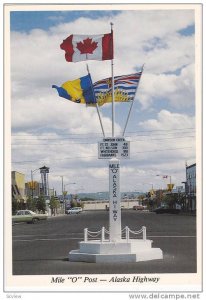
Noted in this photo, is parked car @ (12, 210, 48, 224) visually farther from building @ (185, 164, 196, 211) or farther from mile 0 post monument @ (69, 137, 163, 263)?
mile 0 post monument @ (69, 137, 163, 263)

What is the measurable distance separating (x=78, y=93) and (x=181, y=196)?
83883mm

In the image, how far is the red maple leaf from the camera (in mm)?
17703

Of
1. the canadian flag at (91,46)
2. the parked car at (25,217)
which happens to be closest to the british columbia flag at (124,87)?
the canadian flag at (91,46)

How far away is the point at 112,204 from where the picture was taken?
1772 cm

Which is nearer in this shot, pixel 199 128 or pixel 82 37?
pixel 199 128

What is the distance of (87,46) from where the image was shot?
58.2ft

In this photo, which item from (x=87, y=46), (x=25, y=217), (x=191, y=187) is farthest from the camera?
(x=191, y=187)

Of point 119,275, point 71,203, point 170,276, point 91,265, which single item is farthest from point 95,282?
point 71,203

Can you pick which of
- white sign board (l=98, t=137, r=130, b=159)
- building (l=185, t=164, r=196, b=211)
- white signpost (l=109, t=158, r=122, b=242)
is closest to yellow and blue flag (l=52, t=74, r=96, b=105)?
white sign board (l=98, t=137, r=130, b=159)

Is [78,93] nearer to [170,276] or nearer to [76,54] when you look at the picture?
[76,54]

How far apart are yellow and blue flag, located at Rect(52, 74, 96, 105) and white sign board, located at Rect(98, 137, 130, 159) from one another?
1778 millimetres

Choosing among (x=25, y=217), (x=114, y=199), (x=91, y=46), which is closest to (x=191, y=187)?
(x=25, y=217)

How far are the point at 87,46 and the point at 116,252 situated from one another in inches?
235

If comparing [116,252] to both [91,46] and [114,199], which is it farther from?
[91,46]
